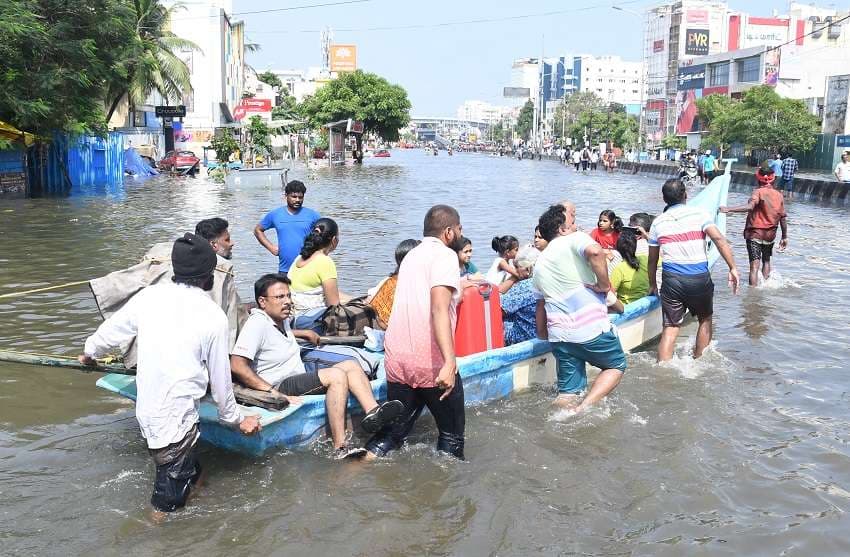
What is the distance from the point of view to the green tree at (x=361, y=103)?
6931 centimetres

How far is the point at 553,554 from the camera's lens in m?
4.41

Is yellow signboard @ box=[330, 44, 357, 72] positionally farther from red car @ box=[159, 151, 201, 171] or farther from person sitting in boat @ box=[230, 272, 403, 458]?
person sitting in boat @ box=[230, 272, 403, 458]

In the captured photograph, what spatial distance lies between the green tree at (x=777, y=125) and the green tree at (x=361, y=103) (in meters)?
32.3

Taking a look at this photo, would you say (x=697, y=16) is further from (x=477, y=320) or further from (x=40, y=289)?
(x=477, y=320)

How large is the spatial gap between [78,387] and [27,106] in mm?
19637

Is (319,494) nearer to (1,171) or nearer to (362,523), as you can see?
(362,523)

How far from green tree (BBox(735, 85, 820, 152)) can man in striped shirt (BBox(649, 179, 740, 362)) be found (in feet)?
132

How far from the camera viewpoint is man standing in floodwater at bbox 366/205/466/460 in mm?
4625

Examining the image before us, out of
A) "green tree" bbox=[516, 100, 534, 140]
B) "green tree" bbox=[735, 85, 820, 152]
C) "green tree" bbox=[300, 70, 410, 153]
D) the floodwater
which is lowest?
the floodwater

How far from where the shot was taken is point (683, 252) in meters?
7.10

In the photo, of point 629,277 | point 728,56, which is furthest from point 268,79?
point 629,277

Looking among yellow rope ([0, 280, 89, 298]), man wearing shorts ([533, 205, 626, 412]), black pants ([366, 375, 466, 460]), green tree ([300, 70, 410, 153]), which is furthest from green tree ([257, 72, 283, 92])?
black pants ([366, 375, 466, 460])

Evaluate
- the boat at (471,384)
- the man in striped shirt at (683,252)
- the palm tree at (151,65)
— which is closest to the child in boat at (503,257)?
the boat at (471,384)

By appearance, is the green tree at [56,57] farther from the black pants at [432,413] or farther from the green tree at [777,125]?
the green tree at [777,125]
